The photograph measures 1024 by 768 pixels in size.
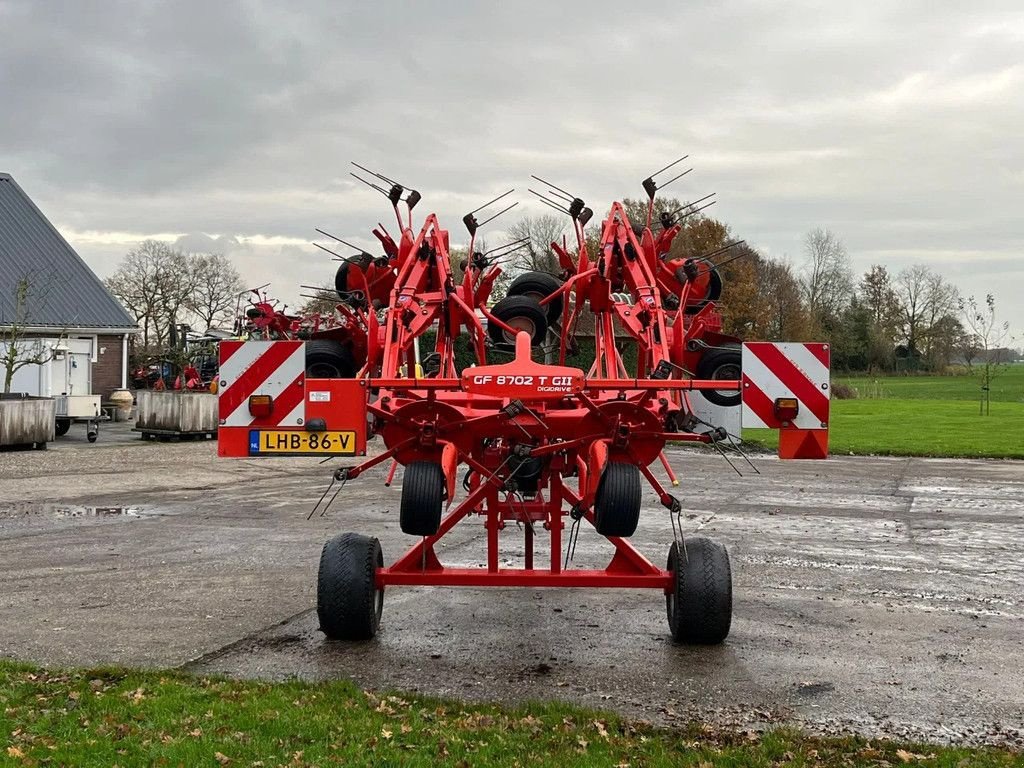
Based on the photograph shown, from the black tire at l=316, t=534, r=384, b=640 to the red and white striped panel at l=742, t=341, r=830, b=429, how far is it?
2.37 metres

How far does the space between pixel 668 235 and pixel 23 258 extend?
1202 inches

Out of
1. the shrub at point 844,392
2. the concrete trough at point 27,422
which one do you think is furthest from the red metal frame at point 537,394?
the shrub at point 844,392

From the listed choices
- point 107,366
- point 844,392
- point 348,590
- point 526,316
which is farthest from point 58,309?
point 844,392

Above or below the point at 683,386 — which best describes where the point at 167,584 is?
below

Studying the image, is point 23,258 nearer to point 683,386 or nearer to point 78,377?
point 78,377

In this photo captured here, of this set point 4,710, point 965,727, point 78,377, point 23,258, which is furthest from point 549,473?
point 23,258

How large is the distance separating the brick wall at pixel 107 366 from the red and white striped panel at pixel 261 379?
2849cm

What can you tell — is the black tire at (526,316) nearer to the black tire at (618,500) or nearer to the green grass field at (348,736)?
the black tire at (618,500)

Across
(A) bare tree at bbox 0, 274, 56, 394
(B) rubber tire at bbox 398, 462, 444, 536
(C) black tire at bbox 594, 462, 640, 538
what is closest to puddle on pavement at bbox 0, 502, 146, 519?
(B) rubber tire at bbox 398, 462, 444, 536

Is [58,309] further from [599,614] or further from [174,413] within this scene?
[599,614]

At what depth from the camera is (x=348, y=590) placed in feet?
20.2

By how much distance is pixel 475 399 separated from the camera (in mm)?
5469

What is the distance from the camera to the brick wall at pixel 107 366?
106 feet

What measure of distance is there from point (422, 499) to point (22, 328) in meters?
26.0
